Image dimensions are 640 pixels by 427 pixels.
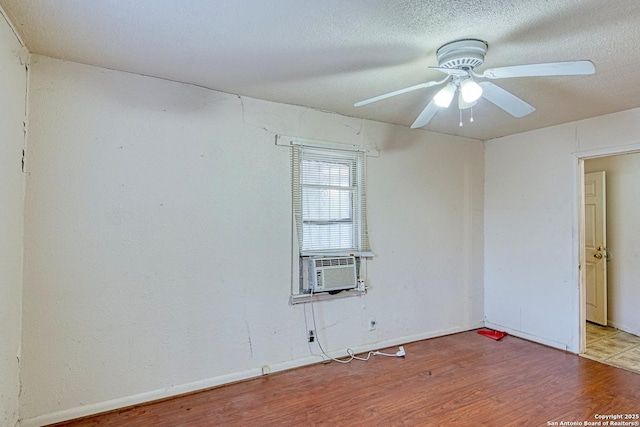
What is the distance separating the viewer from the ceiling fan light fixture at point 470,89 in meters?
1.98

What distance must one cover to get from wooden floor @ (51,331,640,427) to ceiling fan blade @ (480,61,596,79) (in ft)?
7.04

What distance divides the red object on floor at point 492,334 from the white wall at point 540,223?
0.15 m

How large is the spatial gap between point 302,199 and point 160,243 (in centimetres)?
124

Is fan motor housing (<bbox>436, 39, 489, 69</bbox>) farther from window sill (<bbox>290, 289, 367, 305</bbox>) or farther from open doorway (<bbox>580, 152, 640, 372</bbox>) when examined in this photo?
open doorway (<bbox>580, 152, 640, 372</bbox>)

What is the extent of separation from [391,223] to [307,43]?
7.19ft

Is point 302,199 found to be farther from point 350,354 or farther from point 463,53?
point 463,53

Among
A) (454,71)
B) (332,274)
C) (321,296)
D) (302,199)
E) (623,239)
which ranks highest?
(454,71)

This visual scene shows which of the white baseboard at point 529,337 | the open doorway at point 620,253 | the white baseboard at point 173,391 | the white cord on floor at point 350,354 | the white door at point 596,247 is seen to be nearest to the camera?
the white baseboard at point 173,391

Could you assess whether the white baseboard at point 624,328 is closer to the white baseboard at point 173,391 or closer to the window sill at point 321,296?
the white baseboard at point 173,391

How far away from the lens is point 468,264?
4332mm

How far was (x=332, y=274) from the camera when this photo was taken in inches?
129

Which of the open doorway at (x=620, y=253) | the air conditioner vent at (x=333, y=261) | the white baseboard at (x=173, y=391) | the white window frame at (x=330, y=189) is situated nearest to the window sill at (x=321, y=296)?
the white window frame at (x=330, y=189)

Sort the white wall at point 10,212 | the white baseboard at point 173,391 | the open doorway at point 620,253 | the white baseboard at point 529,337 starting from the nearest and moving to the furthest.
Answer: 1. the white wall at point 10,212
2. the white baseboard at point 173,391
3. the white baseboard at point 529,337
4. the open doorway at point 620,253

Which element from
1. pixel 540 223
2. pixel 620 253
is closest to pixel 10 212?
pixel 540 223
